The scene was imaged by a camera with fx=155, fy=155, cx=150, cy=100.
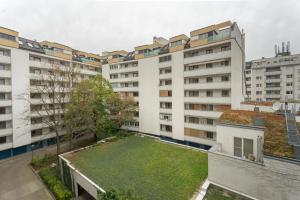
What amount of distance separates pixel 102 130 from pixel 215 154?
873 inches

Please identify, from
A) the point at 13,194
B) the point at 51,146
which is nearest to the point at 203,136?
the point at 13,194

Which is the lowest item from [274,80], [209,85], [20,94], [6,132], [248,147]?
[6,132]

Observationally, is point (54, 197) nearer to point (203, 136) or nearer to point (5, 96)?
point (5, 96)

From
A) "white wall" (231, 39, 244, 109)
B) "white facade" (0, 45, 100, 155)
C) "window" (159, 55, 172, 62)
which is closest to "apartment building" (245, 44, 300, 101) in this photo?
"white wall" (231, 39, 244, 109)

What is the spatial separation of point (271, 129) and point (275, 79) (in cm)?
5391

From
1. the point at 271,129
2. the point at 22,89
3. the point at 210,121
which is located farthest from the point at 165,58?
the point at 22,89

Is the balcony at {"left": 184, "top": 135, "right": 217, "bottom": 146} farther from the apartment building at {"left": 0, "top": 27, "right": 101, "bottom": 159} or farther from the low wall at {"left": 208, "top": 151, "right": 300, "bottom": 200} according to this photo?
the apartment building at {"left": 0, "top": 27, "right": 101, "bottom": 159}

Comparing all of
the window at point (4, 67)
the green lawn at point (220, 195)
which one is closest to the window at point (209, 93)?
the green lawn at point (220, 195)

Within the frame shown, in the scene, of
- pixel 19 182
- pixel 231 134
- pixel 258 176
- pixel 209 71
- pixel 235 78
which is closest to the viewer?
pixel 258 176

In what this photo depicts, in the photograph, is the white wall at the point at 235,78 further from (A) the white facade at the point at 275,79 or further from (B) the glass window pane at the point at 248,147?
(A) the white facade at the point at 275,79

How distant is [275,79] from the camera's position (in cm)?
5406

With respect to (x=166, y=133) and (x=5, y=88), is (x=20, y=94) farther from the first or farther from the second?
(x=166, y=133)

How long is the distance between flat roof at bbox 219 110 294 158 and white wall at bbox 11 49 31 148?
31737 mm

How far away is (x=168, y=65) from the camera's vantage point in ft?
102
